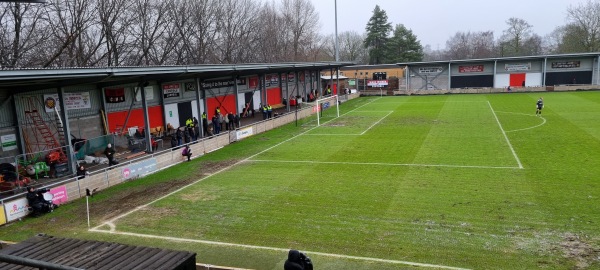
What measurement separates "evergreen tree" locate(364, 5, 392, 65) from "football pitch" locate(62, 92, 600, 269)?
71057 millimetres

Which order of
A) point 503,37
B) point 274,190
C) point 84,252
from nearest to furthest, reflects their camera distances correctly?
point 84,252 → point 274,190 → point 503,37

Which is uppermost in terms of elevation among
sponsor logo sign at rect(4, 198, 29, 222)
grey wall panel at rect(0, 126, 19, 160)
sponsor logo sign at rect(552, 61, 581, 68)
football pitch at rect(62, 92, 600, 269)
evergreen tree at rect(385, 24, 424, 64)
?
evergreen tree at rect(385, 24, 424, 64)

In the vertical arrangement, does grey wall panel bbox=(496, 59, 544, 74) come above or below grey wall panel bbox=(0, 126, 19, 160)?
above

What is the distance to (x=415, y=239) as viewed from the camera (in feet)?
40.9

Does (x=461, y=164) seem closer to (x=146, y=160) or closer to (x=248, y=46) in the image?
(x=146, y=160)

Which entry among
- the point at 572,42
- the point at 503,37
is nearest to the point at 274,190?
the point at 572,42

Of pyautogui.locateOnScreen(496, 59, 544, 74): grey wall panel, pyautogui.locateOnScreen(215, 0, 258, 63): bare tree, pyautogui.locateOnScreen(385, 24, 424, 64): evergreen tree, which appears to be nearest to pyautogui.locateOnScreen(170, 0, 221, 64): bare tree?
pyautogui.locateOnScreen(215, 0, 258, 63): bare tree

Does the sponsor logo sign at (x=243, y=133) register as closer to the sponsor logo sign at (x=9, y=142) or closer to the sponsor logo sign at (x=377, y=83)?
the sponsor logo sign at (x=9, y=142)

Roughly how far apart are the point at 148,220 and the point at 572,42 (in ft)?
285

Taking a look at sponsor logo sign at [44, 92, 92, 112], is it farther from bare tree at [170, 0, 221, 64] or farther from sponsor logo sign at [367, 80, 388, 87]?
sponsor logo sign at [367, 80, 388, 87]

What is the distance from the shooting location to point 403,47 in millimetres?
96875

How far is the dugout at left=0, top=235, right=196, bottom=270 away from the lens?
6.36 m

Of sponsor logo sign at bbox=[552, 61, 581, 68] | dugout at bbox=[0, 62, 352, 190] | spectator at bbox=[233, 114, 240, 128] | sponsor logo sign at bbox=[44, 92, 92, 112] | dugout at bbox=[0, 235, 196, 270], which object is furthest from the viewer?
sponsor logo sign at bbox=[552, 61, 581, 68]

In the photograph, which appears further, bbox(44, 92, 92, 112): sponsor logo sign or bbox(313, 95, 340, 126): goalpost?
bbox(313, 95, 340, 126): goalpost
